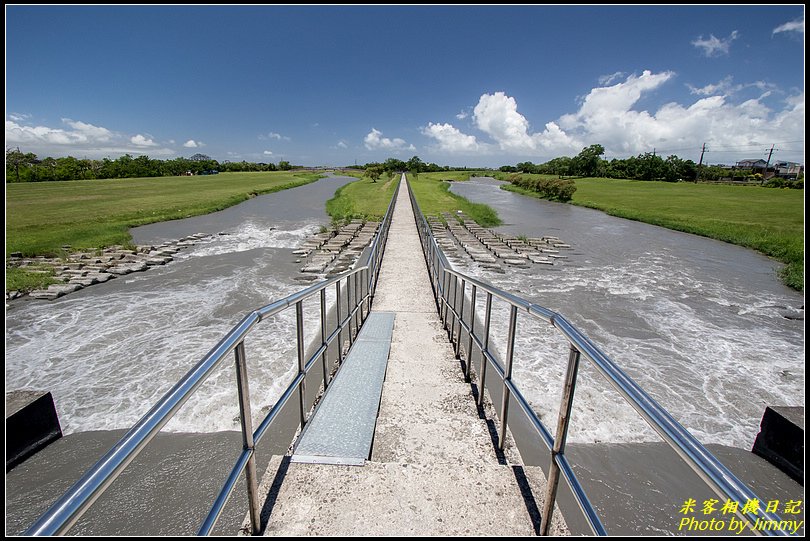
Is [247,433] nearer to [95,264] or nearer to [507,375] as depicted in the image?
[507,375]

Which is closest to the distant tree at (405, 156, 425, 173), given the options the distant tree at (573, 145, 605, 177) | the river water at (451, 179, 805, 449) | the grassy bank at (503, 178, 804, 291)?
the distant tree at (573, 145, 605, 177)

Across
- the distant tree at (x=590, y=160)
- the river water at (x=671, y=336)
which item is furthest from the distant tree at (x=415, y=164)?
the river water at (x=671, y=336)

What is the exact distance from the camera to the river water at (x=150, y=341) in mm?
6523

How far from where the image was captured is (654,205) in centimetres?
3725

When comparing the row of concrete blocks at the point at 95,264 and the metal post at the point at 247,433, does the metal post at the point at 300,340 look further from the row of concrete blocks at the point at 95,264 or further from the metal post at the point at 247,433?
the row of concrete blocks at the point at 95,264

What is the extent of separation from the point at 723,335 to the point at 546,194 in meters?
42.1

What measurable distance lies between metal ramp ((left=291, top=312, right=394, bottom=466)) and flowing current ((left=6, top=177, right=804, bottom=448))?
2670mm

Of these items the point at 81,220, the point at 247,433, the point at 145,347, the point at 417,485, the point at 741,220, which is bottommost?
the point at 145,347

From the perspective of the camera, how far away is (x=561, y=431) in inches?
80.6

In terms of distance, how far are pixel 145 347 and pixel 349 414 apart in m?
7.42

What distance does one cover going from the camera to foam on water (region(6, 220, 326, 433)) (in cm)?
648

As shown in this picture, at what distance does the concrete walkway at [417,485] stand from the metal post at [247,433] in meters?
0.13

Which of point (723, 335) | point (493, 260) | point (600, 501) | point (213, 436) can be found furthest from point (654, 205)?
point (213, 436)

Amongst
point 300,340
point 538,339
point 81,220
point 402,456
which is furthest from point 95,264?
point 402,456
